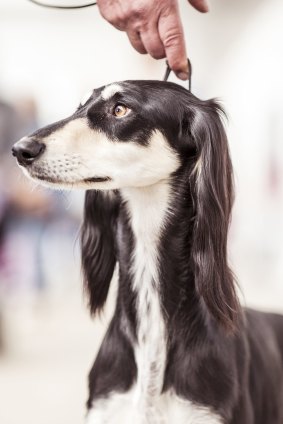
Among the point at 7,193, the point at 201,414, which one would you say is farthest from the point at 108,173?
the point at 7,193

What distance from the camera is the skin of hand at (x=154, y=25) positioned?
1511mm

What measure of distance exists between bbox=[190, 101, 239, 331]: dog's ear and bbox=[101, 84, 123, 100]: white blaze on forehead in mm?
169

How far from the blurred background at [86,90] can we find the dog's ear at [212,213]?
2.42m

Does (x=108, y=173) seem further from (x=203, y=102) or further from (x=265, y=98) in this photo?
(x=265, y=98)

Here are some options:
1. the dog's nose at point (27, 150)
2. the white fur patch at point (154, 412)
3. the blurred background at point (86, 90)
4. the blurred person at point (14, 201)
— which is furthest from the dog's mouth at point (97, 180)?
the blurred background at point (86, 90)

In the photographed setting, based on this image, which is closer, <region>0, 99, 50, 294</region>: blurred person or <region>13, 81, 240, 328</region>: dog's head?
<region>13, 81, 240, 328</region>: dog's head

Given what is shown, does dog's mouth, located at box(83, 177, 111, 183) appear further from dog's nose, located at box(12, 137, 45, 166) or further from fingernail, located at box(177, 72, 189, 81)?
fingernail, located at box(177, 72, 189, 81)

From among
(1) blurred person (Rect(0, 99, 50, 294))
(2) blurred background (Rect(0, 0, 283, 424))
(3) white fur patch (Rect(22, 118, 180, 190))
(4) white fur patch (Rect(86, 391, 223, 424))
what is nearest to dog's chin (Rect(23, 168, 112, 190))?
(3) white fur patch (Rect(22, 118, 180, 190))

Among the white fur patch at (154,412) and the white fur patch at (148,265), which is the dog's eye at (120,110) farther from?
the white fur patch at (154,412)

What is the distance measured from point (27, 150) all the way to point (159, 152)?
0.29m

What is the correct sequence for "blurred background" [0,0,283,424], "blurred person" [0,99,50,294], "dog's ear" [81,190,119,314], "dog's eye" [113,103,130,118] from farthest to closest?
1. "blurred background" [0,0,283,424]
2. "blurred person" [0,99,50,294]
3. "dog's ear" [81,190,119,314]
4. "dog's eye" [113,103,130,118]

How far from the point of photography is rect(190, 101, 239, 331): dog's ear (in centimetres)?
148

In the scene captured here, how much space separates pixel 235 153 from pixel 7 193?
2.66 meters

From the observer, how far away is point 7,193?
3793 mm
